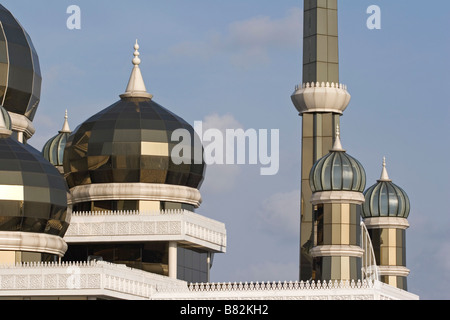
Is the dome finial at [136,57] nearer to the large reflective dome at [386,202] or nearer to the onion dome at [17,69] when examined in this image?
the onion dome at [17,69]

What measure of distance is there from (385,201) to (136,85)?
1510 cm

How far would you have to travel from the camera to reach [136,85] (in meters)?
79.3

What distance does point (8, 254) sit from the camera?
66.8 m

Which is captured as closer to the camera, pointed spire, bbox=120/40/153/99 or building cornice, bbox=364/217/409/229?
pointed spire, bbox=120/40/153/99

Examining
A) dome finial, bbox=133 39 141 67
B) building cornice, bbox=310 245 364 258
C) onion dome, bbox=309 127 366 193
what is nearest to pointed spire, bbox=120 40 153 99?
dome finial, bbox=133 39 141 67

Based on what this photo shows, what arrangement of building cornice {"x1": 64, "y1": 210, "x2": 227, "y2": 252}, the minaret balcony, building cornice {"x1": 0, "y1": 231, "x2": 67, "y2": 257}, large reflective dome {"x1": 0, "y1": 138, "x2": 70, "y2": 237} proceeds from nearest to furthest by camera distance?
building cornice {"x1": 0, "y1": 231, "x2": 67, "y2": 257}, large reflective dome {"x1": 0, "y1": 138, "x2": 70, "y2": 237}, building cornice {"x1": 64, "y1": 210, "x2": 227, "y2": 252}, the minaret balcony

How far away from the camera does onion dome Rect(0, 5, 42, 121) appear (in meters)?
76.6

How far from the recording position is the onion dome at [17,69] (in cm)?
7662

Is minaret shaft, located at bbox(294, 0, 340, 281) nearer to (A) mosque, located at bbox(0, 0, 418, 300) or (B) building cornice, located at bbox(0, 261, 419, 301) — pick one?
(A) mosque, located at bbox(0, 0, 418, 300)

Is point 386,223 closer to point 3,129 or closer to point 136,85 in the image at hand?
point 136,85

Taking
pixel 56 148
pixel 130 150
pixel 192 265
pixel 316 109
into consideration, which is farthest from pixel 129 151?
pixel 56 148

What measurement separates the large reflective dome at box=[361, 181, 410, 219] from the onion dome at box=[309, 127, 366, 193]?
1164 centimetres
